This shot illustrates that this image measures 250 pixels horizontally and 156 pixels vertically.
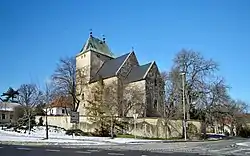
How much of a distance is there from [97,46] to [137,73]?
22.0 metres

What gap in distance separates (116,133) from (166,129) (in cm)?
749

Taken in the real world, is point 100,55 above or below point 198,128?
above

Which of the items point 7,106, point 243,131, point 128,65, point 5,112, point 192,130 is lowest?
point 243,131

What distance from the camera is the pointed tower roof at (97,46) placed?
8856 centimetres

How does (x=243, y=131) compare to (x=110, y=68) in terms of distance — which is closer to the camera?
(x=243, y=131)

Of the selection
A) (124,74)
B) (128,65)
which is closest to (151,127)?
(124,74)

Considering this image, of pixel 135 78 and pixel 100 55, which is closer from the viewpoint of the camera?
pixel 135 78

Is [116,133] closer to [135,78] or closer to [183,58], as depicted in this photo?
[183,58]

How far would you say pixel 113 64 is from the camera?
81.4 meters

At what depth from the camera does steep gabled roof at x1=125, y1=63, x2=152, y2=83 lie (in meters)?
70.1

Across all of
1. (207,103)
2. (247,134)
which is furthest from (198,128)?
(247,134)

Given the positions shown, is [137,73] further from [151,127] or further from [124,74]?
[151,127]

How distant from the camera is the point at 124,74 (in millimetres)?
75688

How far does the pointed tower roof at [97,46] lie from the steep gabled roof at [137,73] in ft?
55.1
